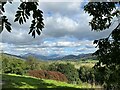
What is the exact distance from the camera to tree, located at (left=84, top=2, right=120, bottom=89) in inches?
283

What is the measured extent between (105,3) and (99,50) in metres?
1.41

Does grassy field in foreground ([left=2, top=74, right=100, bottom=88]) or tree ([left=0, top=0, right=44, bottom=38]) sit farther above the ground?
tree ([left=0, top=0, right=44, bottom=38])

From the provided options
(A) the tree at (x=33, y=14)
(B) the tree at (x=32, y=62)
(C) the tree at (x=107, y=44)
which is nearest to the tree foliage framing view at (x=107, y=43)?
(C) the tree at (x=107, y=44)

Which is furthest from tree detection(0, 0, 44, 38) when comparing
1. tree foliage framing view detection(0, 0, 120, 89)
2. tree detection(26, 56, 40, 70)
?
tree detection(26, 56, 40, 70)

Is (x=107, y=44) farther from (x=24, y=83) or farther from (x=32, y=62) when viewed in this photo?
(x=32, y=62)

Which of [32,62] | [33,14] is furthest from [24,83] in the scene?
[32,62]

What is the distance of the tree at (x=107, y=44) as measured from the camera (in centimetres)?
718

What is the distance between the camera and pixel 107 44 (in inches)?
298

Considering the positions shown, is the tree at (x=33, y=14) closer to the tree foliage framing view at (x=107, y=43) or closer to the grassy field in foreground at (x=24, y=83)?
the tree foliage framing view at (x=107, y=43)

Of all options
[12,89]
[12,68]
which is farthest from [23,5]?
[12,68]

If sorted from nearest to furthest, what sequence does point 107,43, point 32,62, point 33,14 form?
point 33,14 < point 107,43 < point 32,62

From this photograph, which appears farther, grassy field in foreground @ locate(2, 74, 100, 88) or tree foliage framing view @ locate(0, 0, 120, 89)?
grassy field in foreground @ locate(2, 74, 100, 88)

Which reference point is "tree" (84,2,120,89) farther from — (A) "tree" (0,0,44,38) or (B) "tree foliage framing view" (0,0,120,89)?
(A) "tree" (0,0,44,38)

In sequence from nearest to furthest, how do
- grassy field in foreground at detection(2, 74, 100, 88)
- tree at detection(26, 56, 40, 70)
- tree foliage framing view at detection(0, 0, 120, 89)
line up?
tree foliage framing view at detection(0, 0, 120, 89) < grassy field in foreground at detection(2, 74, 100, 88) < tree at detection(26, 56, 40, 70)
